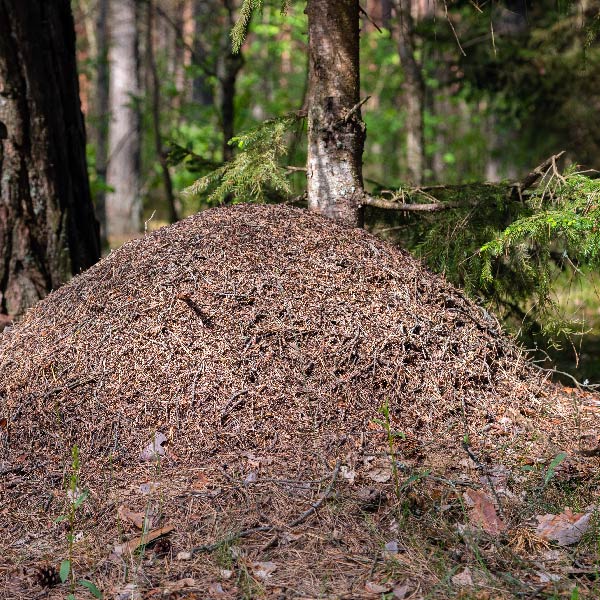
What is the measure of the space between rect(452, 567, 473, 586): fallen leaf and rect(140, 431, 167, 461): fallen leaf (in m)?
1.55

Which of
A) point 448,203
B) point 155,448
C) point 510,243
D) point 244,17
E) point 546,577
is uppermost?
point 244,17

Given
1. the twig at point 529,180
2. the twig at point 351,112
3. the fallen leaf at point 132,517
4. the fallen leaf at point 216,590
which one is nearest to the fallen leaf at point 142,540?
the fallen leaf at point 132,517

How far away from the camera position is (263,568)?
2680 mm

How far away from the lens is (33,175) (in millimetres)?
5191

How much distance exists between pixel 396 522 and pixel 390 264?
5.79 feet

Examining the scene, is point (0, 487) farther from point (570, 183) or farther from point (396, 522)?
point (570, 183)

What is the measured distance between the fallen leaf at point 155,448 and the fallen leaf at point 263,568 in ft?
3.03

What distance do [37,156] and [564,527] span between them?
14.3 feet

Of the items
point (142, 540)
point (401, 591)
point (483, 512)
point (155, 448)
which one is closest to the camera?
point (401, 591)

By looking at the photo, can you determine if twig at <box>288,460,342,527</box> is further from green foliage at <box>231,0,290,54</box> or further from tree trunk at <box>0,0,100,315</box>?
tree trunk at <box>0,0,100,315</box>

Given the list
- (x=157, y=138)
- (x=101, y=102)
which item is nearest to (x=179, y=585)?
(x=157, y=138)

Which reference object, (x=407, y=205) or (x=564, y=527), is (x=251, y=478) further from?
(x=407, y=205)

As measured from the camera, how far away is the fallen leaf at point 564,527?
2795 mm

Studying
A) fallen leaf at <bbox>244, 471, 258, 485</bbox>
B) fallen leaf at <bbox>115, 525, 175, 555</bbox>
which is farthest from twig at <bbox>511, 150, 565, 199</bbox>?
fallen leaf at <bbox>115, 525, 175, 555</bbox>
